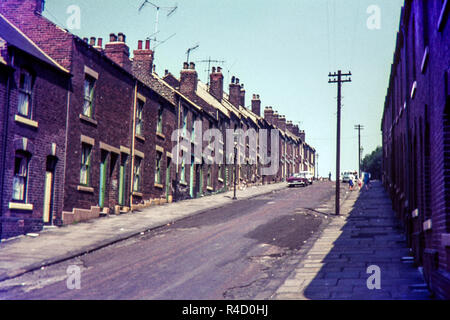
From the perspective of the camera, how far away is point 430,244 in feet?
34.5

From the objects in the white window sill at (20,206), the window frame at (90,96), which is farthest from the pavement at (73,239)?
the window frame at (90,96)

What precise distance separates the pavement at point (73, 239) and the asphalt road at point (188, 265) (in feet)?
1.30

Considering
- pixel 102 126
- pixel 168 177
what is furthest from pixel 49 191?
pixel 168 177

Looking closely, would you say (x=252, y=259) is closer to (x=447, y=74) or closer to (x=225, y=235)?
(x=225, y=235)

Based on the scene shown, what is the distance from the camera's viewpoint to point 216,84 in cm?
Answer: 4788

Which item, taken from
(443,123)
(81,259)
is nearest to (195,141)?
(81,259)

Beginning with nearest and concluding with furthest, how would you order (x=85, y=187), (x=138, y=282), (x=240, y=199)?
(x=138, y=282)
(x=85, y=187)
(x=240, y=199)

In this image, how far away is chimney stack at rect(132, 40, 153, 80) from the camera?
3247 cm

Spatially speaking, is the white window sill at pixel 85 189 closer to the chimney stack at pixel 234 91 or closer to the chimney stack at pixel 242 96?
the chimney stack at pixel 234 91

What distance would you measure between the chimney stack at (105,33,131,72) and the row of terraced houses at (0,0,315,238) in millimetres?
56

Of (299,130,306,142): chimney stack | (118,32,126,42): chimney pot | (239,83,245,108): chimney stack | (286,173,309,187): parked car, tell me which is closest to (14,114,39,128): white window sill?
(118,32,126,42): chimney pot

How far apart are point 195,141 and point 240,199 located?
5.18 m
